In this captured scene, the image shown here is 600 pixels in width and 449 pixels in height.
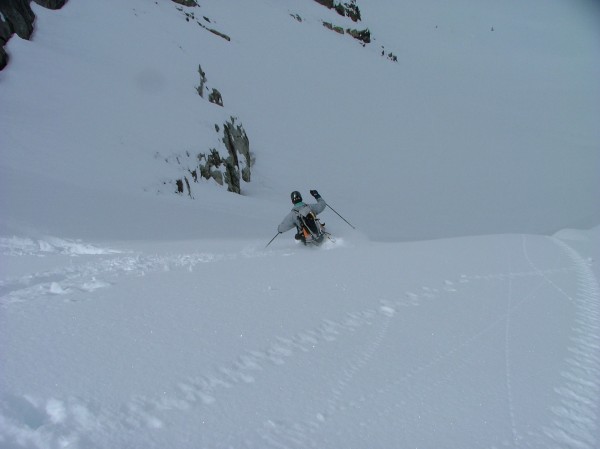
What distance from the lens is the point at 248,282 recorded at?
527 centimetres

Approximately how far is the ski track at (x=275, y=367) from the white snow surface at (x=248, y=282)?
0.05 feet

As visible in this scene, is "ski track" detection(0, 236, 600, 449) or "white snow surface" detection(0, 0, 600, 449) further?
"white snow surface" detection(0, 0, 600, 449)

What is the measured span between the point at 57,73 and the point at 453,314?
1346cm

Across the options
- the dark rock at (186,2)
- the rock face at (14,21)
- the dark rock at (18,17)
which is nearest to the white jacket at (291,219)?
the rock face at (14,21)

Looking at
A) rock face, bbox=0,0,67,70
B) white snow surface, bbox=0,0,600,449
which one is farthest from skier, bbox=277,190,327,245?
rock face, bbox=0,0,67,70

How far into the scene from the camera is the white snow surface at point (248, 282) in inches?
100.0

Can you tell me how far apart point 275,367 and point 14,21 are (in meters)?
15.7

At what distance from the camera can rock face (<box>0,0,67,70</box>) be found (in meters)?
12.8

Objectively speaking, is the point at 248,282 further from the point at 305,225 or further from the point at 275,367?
the point at 305,225

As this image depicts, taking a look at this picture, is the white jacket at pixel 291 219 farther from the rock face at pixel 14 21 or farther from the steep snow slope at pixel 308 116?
the rock face at pixel 14 21

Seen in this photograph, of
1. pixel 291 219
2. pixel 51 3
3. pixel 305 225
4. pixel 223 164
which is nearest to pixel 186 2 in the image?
pixel 51 3

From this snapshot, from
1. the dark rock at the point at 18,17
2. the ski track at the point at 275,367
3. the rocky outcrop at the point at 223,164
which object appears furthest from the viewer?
the dark rock at the point at 18,17

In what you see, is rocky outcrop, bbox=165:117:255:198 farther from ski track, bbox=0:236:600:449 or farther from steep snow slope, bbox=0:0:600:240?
ski track, bbox=0:236:600:449

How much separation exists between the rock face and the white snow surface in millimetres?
311
